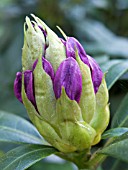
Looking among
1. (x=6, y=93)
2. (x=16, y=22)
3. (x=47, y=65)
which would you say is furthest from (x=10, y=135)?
(x=16, y=22)

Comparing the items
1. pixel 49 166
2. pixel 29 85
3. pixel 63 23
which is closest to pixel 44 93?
pixel 29 85

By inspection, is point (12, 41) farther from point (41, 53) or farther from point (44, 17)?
point (41, 53)

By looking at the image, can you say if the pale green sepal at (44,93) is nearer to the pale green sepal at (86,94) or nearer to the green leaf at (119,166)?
the pale green sepal at (86,94)

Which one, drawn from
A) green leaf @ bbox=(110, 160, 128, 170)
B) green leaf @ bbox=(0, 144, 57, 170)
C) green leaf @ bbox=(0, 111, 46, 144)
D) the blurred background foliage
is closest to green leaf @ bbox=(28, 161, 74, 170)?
the blurred background foliage

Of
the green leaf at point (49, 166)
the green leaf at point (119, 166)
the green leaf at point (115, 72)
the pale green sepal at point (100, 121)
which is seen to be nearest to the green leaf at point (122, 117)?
the green leaf at point (115, 72)

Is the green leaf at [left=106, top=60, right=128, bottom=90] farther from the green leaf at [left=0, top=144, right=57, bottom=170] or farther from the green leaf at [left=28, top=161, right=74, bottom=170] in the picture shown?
the green leaf at [left=28, top=161, right=74, bottom=170]

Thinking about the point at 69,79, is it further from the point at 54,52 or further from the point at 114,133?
the point at 114,133
